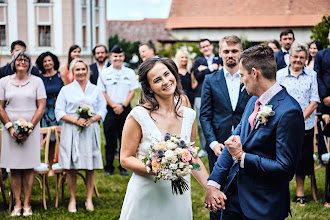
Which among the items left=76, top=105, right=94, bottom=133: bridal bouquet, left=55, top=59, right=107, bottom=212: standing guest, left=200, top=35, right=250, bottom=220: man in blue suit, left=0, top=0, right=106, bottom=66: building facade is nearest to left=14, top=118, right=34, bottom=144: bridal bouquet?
left=55, top=59, right=107, bottom=212: standing guest

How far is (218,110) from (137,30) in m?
63.1

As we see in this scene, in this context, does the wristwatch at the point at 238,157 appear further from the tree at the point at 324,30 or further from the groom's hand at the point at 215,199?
the tree at the point at 324,30

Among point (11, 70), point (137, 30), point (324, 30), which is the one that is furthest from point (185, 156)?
point (137, 30)

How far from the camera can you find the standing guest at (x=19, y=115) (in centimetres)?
707

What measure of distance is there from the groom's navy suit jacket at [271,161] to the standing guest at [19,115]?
13.9ft

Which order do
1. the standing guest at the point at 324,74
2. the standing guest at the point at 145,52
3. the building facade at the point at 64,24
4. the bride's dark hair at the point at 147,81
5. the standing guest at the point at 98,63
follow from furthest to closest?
1. the building facade at the point at 64,24
2. the standing guest at the point at 98,63
3. the standing guest at the point at 145,52
4. the standing guest at the point at 324,74
5. the bride's dark hair at the point at 147,81

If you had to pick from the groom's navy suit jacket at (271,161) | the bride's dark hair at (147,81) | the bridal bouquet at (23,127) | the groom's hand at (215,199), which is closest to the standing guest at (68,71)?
the bridal bouquet at (23,127)

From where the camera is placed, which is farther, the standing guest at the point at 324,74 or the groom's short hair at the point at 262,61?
the standing guest at the point at 324,74

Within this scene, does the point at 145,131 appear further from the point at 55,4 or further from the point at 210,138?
the point at 55,4

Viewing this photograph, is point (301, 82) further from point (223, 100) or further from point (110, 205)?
point (110, 205)

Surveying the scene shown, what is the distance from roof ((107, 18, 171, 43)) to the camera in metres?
66.0

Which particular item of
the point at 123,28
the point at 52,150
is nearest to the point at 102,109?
the point at 52,150

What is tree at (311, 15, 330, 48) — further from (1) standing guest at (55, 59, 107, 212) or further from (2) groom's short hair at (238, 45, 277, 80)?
(2) groom's short hair at (238, 45, 277, 80)

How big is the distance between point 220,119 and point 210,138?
0.88 ft
